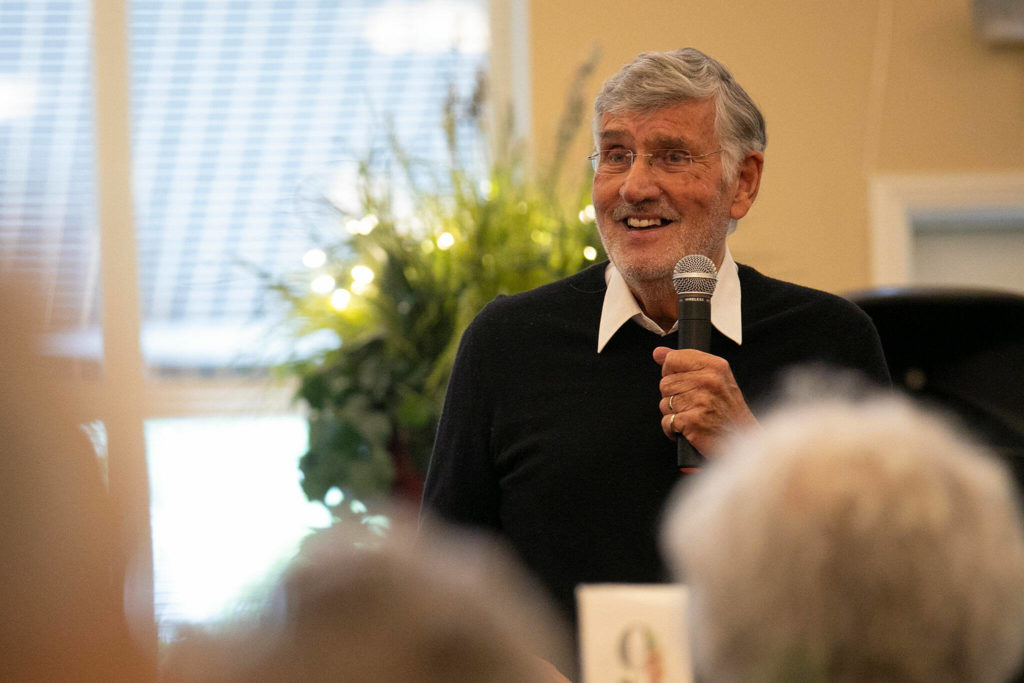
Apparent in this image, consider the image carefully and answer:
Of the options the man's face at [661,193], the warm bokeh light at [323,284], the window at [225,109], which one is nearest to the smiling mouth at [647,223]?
the man's face at [661,193]

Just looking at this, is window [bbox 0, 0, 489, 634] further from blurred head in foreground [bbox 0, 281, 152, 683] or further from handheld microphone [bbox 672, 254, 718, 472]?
blurred head in foreground [bbox 0, 281, 152, 683]

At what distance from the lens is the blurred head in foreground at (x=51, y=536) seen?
395 millimetres

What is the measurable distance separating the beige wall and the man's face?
225cm

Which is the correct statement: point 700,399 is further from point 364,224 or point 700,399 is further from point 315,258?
point 315,258

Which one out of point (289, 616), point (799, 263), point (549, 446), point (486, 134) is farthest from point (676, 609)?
point (799, 263)

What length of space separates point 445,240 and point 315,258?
1.37ft

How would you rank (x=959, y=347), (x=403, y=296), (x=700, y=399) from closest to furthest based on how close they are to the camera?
(x=700, y=399) → (x=959, y=347) → (x=403, y=296)

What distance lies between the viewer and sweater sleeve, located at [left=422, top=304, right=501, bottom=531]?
162cm

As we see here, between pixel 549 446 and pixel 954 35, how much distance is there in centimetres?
293

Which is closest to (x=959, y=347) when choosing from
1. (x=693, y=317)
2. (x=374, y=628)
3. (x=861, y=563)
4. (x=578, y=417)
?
(x=578, y=417)

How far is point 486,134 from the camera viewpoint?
3439 millimetres

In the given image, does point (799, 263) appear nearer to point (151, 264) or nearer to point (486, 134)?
point (486, 134)

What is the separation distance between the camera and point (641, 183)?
1585 mm

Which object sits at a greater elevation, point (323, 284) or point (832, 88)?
point (832, 88)
